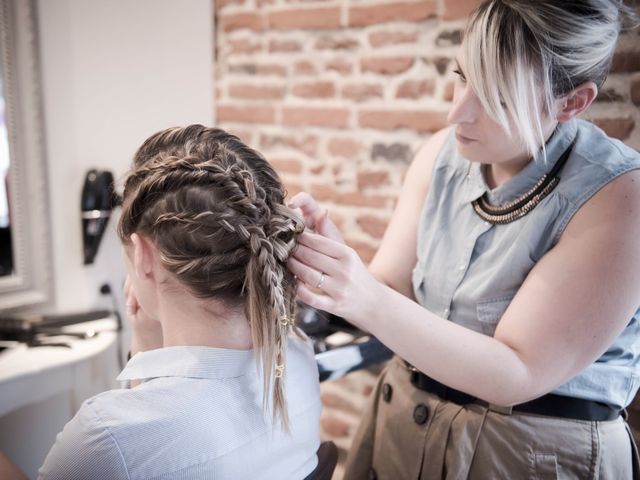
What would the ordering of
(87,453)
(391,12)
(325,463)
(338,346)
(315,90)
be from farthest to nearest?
(315,90) < (391,12) < (338,346) < (325,463) < (87,453)

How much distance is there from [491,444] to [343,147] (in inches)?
41.9

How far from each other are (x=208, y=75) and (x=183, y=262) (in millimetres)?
1453

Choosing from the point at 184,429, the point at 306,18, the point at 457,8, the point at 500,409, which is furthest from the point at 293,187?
the point at 184,429

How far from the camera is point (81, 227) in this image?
1.86 meters

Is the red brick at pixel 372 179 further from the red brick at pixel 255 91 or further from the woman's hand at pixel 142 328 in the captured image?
the woman's hand at pixel 142 328

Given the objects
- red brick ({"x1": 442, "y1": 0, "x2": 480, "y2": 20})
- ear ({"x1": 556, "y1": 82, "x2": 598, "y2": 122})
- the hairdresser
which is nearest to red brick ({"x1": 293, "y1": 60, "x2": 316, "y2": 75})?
red brick ({"x1": 442, "y1": 0, "x2": 480, "y2": 20})

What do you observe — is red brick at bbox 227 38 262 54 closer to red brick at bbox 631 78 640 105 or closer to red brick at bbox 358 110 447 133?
red brick at bbox 358 110 447 133

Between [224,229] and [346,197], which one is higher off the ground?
[224,229]

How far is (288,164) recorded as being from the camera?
194 centimetres

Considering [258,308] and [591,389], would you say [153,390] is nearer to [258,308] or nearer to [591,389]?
[258,308]

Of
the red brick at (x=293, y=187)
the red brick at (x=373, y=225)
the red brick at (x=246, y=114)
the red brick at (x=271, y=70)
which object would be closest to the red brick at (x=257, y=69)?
the red brick at (x=271, y=70)

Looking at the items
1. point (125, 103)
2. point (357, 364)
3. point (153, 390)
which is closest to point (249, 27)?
point (125, 103)

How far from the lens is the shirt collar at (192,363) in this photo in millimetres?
813

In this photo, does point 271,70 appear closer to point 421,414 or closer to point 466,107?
point 466,107
